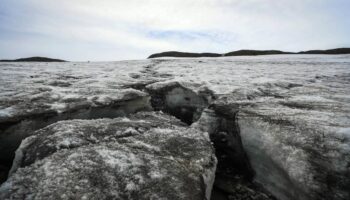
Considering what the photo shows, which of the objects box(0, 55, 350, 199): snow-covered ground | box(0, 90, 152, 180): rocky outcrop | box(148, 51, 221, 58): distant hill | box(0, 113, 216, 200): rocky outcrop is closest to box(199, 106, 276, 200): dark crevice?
box(0, 55, 350, 199): snow-covered ground

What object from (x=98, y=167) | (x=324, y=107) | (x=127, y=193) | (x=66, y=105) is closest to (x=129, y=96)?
(x=66, y=105)

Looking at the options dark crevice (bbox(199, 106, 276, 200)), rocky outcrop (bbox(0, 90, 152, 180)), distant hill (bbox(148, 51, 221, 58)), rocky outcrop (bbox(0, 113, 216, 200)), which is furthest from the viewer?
distant hill (bbox(148, 51, 221, 58))

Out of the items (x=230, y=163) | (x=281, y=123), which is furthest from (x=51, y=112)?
(x=281, y=123)

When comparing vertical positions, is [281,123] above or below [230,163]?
above

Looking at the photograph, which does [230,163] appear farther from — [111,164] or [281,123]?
[111,164]

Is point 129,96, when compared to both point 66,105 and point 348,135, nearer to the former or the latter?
point 66,105

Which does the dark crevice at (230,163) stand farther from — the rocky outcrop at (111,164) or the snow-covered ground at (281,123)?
the rocky outcrop at (111,164)

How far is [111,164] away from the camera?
160 centimetres

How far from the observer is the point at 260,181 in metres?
2.05

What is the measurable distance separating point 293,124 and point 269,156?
0.32 meters

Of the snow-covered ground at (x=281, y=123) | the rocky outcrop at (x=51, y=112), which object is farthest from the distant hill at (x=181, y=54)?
the rocky outcrop at (x=51, y=112)

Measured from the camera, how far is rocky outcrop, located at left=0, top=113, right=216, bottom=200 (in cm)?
141

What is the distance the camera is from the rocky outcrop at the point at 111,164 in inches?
55.4

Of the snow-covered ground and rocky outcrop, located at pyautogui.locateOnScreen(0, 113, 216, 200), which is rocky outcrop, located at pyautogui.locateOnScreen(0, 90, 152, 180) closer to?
the snow-covered ground
